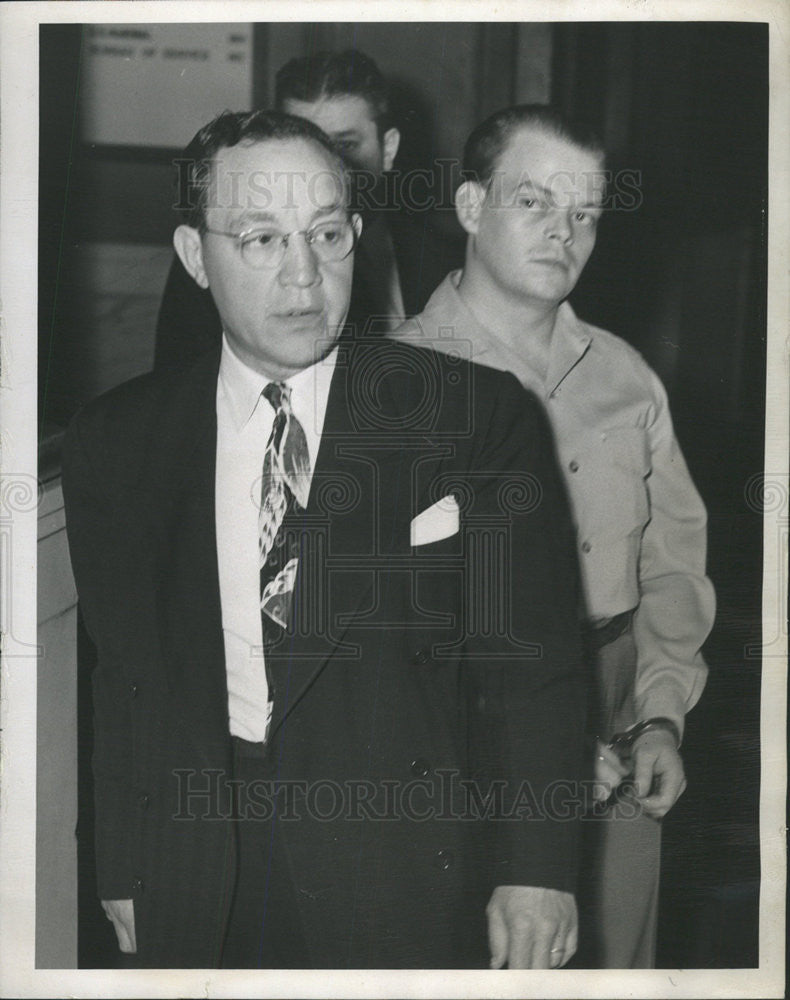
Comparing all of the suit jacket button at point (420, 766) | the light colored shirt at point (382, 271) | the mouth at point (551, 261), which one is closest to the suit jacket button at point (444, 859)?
the suit jacket button at point (420, 766)

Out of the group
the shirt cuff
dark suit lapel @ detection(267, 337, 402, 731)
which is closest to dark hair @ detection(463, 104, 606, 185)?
dark suit lapel @ detection(267, 337, 402, 731)

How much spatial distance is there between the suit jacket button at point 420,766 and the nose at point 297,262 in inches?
28.5

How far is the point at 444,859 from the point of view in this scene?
1.55 metres

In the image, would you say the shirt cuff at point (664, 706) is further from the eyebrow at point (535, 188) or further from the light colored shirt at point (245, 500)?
the eyebrow at point (535, 188)

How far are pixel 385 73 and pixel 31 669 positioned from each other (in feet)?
3.43

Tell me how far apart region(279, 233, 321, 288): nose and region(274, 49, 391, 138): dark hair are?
0.66 feet

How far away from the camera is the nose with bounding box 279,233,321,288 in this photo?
1.51 metres

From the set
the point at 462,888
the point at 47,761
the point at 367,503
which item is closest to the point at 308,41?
the point at 367,503

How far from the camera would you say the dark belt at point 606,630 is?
155 cm

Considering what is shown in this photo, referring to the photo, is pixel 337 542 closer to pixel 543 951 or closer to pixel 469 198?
pixel 469 198

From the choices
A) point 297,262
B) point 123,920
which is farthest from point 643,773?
point 297,262

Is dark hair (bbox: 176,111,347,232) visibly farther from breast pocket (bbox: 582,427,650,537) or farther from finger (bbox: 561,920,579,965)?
finger (bbox: 561,920,579,965)

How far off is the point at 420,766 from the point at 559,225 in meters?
0.83

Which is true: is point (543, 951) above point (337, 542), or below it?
below
